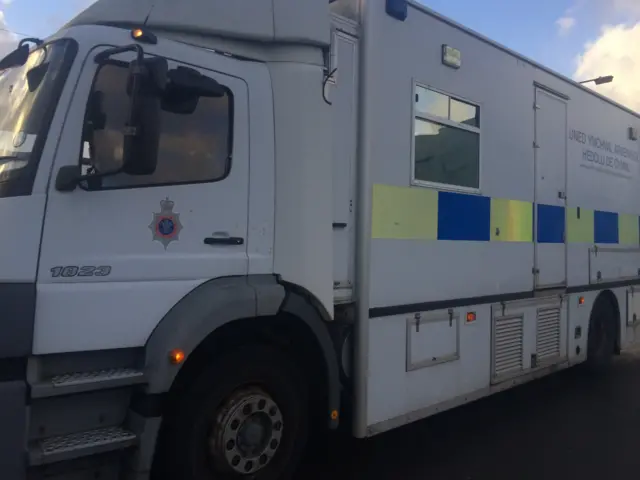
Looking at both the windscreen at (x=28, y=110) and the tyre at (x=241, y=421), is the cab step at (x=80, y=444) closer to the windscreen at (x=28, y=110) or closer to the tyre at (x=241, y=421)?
the tyre at (x=241, y=421)

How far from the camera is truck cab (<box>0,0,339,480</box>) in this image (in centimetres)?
298

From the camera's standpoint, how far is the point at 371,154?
4336 millimetres

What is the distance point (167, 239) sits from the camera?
11.1 ft

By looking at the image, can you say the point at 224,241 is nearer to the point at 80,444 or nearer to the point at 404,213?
the point at 80,444

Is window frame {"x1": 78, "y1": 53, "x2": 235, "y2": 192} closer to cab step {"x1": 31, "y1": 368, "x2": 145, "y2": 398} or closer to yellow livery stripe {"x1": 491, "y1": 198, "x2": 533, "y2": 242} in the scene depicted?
cab step {"x1": 31, "y1": 368, "x2": 145, "y2": 398}

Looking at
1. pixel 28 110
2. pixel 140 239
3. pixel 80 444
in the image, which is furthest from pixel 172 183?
pixel 80 444

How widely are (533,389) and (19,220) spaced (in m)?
6.17

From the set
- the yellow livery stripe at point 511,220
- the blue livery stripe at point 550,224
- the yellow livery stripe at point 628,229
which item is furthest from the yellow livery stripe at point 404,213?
the yellow livery stripe at point 628,229

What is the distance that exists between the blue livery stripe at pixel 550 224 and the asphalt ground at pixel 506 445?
1759 mm

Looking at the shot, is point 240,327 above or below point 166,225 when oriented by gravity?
below

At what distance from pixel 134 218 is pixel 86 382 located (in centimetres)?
84

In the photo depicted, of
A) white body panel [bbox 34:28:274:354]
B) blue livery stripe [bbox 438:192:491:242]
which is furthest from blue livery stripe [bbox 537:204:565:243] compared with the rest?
white body panel [bbox 34:28:274:354]

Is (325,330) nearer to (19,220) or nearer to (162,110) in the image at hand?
(162,110)

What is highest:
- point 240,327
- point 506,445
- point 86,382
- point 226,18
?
point 226,18
